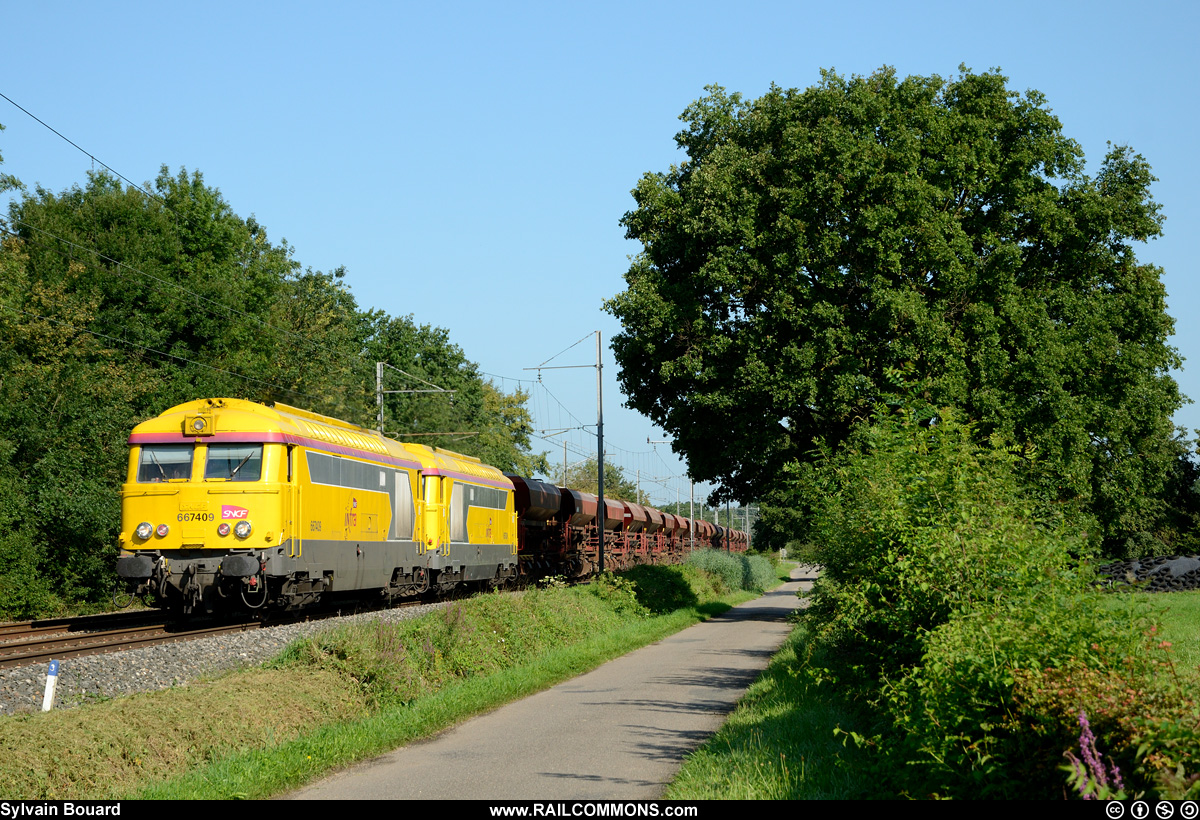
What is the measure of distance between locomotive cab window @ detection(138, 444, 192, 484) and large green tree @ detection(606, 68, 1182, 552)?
1190 centimetres

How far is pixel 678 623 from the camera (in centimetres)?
2694

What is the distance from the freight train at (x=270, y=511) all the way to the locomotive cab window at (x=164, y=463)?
0.02 metres

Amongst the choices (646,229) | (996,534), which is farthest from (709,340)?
(996,534)

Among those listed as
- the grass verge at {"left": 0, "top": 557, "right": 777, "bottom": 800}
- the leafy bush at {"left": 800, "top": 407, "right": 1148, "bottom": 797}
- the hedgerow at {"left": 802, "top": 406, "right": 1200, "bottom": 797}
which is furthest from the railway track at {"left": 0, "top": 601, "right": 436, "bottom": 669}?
the hedgerow at {"left": 802, "top": 406, "right": 1200, "bottom": 797}

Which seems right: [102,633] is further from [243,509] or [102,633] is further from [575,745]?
[575,745]

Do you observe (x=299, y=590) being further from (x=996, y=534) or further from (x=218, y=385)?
(x=218, y=385)

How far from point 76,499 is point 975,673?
28.1m

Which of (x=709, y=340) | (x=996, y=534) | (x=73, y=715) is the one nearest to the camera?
(x=996, y=534)

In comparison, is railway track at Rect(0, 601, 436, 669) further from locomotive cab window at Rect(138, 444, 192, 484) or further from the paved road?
the paved road

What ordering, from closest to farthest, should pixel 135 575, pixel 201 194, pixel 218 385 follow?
pixel 135 575, pixel 218 385, pixel 201 194

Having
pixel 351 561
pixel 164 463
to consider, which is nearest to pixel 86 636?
pixel 164 463

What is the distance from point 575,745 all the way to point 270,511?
1013 cm

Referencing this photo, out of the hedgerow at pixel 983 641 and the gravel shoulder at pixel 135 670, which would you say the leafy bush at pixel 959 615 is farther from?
the gravel shoulder at pixel 135 670

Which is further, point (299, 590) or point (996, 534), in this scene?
point (299, 590)
